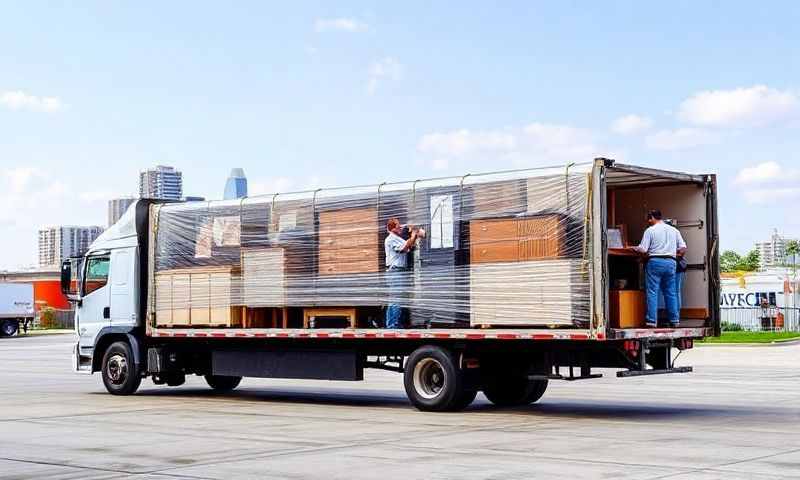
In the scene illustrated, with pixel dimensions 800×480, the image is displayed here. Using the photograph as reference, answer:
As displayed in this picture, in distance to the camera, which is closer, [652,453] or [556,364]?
[652,453]

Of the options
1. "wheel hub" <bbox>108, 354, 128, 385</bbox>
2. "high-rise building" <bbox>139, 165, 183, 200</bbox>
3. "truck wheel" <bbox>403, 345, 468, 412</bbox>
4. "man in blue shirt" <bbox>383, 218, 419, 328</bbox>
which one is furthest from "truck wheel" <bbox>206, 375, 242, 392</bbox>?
"high-rise building" <bbox>139, 165, 183, 200</bbox>

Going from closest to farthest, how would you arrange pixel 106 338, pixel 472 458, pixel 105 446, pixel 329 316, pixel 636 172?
pixel 472 458 → pixel 105 446 → pixel 636 172 → pixel 329 316 → pixel 106 338

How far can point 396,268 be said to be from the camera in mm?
17234

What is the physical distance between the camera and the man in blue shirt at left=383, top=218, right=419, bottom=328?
56.1 ft

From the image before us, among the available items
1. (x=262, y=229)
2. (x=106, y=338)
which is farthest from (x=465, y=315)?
(x=106, y=338)

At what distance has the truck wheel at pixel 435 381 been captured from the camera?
16469 millimetres

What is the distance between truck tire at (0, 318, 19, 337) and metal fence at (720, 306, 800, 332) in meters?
36.6

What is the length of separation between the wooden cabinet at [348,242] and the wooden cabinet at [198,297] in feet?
6.24

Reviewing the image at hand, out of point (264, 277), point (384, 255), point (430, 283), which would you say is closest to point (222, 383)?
point (264, 277)

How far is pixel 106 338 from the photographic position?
21.6 metres

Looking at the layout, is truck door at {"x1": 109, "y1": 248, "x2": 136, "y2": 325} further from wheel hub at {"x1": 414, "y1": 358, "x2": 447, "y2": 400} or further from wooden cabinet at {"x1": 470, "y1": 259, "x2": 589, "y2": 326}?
wooden cabinet at {"x1": 470, "y1": 259, "x2": 589, "y2": 326}

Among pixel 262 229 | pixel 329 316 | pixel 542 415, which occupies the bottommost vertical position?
pixel 542 415

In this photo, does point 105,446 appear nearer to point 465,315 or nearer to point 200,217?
point 465,315

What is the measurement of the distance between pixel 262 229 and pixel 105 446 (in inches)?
252
